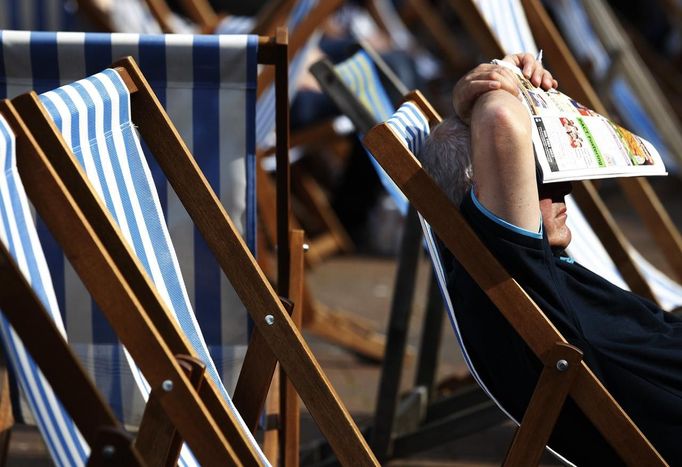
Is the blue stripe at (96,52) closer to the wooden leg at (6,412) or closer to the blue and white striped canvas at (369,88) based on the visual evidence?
the wooden leg at (6,412)

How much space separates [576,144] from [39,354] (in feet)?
3.48

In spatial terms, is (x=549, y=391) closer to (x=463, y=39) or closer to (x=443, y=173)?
(x=443, y=173)

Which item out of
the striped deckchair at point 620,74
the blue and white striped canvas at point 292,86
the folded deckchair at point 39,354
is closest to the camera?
the folded deckchair at point 39,354

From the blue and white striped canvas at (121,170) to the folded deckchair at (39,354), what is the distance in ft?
0.66

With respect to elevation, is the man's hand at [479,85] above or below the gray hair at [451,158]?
above

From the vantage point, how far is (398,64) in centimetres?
533

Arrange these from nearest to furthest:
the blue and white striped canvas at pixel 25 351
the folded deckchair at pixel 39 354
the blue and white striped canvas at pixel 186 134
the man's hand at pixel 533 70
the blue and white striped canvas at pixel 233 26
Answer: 1. the folded deckchair at pixel 39 354
2. the blue and white striped canvas at pixel 25 351
3. the man's hand at pixel 533 70
4. the blue and white striped canvas at pixel 186 134
5. the blue and white striped canvas at pixel 233 26

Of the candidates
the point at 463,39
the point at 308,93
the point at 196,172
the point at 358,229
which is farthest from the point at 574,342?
the point at 463,39

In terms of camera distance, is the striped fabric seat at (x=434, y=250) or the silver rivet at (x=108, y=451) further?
the striped fabric seat at (x=434, y=250)

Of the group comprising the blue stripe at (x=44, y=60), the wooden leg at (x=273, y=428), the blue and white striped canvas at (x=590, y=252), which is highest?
the blue stripe at (x=44, y=60)

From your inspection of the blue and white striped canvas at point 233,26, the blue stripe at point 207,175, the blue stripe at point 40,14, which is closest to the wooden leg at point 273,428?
the blue stripe at point 207,175

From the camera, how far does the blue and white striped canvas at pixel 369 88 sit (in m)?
Answer: 2.83

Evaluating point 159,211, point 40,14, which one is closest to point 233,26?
point 40,14

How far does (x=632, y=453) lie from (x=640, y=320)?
1.04 feet
